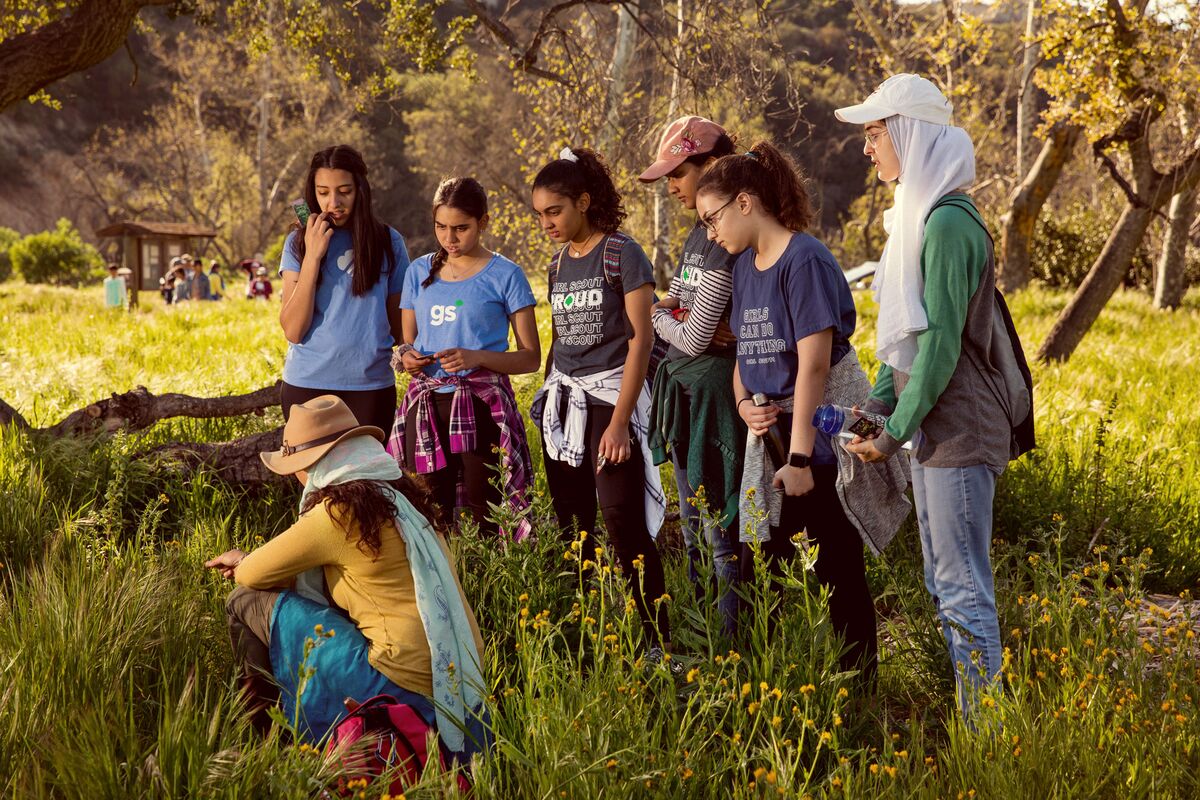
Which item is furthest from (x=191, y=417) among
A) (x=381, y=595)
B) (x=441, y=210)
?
(x=381, y=595)

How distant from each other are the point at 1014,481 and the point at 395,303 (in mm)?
3688

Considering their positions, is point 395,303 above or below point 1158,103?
below

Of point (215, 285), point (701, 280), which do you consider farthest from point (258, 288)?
point (701, 280)

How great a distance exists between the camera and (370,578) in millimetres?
3197

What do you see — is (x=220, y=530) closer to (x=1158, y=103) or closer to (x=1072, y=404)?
(x=1072, y=404)

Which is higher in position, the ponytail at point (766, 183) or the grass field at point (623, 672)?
the ponytail at point (766, 183)

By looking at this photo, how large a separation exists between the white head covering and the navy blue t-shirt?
281 millimetres

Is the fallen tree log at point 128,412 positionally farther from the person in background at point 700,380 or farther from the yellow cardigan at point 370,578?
the person in background at point 700,380

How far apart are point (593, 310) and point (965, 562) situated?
66.0 inches

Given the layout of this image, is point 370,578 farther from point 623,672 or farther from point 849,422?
point 849,422

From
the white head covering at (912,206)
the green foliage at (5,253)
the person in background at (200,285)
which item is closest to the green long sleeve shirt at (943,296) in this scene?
the white head covering at (912,206)

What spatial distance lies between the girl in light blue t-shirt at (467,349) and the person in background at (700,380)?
74cm

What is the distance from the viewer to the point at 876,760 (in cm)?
318

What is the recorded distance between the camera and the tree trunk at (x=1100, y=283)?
10.0 m
